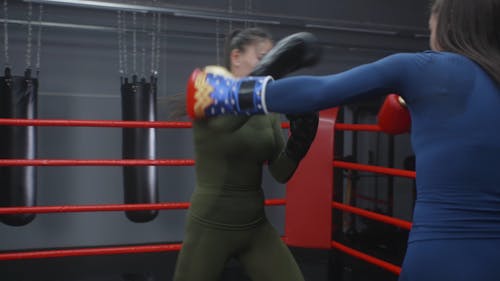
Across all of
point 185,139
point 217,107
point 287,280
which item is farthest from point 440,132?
point 185,139

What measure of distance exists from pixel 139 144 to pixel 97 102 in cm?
80

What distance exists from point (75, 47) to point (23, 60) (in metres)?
0.36

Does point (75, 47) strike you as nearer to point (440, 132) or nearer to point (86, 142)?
point (86, 142)

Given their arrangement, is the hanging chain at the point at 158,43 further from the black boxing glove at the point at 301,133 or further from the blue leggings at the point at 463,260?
the blue leggings at the point at 463,260

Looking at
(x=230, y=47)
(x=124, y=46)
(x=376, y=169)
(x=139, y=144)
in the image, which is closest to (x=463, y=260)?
(x=230, y=47)

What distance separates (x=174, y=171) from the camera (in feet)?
12.6

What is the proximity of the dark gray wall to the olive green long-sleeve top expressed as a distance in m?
2.18

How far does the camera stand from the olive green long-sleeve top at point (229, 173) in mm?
1484

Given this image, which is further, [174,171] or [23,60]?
[174,171]

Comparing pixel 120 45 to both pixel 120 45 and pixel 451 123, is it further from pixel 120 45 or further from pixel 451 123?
pixel 451 123

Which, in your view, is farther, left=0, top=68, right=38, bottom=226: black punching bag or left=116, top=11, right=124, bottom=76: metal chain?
left=116, top=11, right=124, bottom=76: metal chain

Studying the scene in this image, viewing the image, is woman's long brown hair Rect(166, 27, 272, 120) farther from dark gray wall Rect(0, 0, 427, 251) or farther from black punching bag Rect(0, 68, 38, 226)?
dark gray wall Rect(0, 0, 427, 251)

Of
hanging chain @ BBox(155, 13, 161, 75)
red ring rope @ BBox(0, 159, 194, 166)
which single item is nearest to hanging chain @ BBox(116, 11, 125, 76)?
hanging chain @ BBox(155, 13, 161, 75)

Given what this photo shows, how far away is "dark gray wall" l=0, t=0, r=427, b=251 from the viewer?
346 cm
